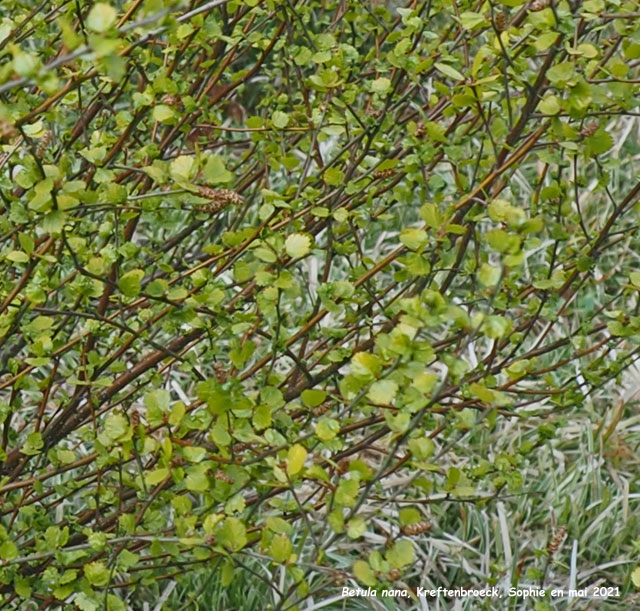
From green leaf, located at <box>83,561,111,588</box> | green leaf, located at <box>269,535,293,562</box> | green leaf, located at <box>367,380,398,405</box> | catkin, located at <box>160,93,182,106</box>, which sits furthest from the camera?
catkin, located at <box>160,93,182,106</box>

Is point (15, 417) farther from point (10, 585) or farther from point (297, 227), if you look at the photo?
point (297, 227)

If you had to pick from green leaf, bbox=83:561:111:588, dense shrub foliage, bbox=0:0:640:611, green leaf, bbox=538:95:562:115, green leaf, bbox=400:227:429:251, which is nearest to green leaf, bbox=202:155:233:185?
dense shrub foliage, bbox=0:0:640:611

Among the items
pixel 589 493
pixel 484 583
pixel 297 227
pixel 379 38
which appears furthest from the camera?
pixel 589 493

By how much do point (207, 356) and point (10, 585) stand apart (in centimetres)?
57

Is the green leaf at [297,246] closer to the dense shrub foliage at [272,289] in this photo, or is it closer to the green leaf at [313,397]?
the dense shrub foliage at [272,289]

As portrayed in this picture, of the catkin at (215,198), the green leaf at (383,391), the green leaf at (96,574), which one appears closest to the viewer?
the green leaf at (383,391)

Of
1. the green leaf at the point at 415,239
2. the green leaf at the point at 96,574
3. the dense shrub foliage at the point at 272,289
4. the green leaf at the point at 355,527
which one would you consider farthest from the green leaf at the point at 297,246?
the green leaf at the point at 96,574

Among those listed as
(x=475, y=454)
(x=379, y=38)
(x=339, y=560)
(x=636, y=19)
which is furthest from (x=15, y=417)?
(x=636, y=19)

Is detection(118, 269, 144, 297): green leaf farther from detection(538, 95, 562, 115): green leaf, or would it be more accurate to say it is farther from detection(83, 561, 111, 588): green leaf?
detection(538, 95, 562, 115): green leaf

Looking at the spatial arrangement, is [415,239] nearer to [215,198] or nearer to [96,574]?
[215,198]

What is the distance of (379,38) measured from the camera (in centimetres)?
235

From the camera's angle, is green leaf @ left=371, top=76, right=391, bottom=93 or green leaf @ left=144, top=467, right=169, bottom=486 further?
green leaf @ left=371, top=76, right=391, bottom=93

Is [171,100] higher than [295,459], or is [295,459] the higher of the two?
[171,100]

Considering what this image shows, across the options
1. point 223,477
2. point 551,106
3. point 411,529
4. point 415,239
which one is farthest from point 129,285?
point 551,106
